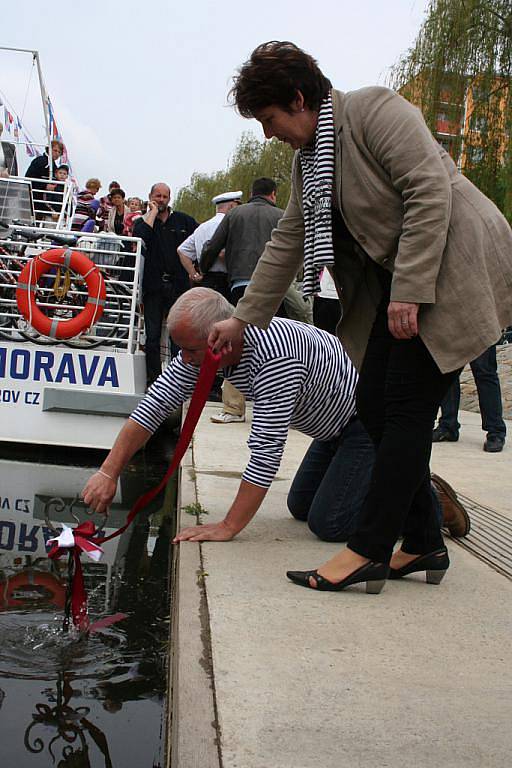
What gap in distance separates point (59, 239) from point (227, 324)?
4922 mm

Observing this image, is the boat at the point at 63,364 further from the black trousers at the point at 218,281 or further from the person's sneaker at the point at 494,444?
the person's sneaker at the point at 494,444

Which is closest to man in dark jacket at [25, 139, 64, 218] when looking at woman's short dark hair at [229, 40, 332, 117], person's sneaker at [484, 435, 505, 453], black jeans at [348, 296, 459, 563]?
person's sneaker at [484, 435, 505, 453]

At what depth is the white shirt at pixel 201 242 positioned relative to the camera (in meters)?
7.94

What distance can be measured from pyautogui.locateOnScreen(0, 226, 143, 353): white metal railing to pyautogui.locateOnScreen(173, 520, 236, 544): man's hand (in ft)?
11.5

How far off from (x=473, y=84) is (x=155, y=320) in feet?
38.1

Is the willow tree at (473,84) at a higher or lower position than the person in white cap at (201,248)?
higher

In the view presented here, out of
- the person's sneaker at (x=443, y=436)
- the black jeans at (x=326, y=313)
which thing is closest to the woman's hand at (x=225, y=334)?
the black jeans at (x=326, y=313)

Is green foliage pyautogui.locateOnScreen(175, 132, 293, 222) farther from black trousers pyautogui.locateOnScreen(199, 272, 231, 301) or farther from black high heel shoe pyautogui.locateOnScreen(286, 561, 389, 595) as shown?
black high heel shoe pyautogui.locateOnScreen(286, 561, 389, 595)

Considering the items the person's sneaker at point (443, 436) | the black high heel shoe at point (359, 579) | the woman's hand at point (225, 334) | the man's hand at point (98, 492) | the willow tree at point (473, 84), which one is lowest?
the person's sneaker at point (443, 436)

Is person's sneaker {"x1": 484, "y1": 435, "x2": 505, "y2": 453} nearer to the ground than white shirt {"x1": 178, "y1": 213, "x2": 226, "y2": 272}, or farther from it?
nearer to the ground

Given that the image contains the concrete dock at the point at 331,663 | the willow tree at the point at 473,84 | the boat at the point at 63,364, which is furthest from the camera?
the willow tree at the point at 473,84

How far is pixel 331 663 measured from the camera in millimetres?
2264

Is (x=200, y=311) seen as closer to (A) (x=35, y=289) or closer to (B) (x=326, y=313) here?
(A) (x=35, y=289)

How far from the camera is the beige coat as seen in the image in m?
2.63
